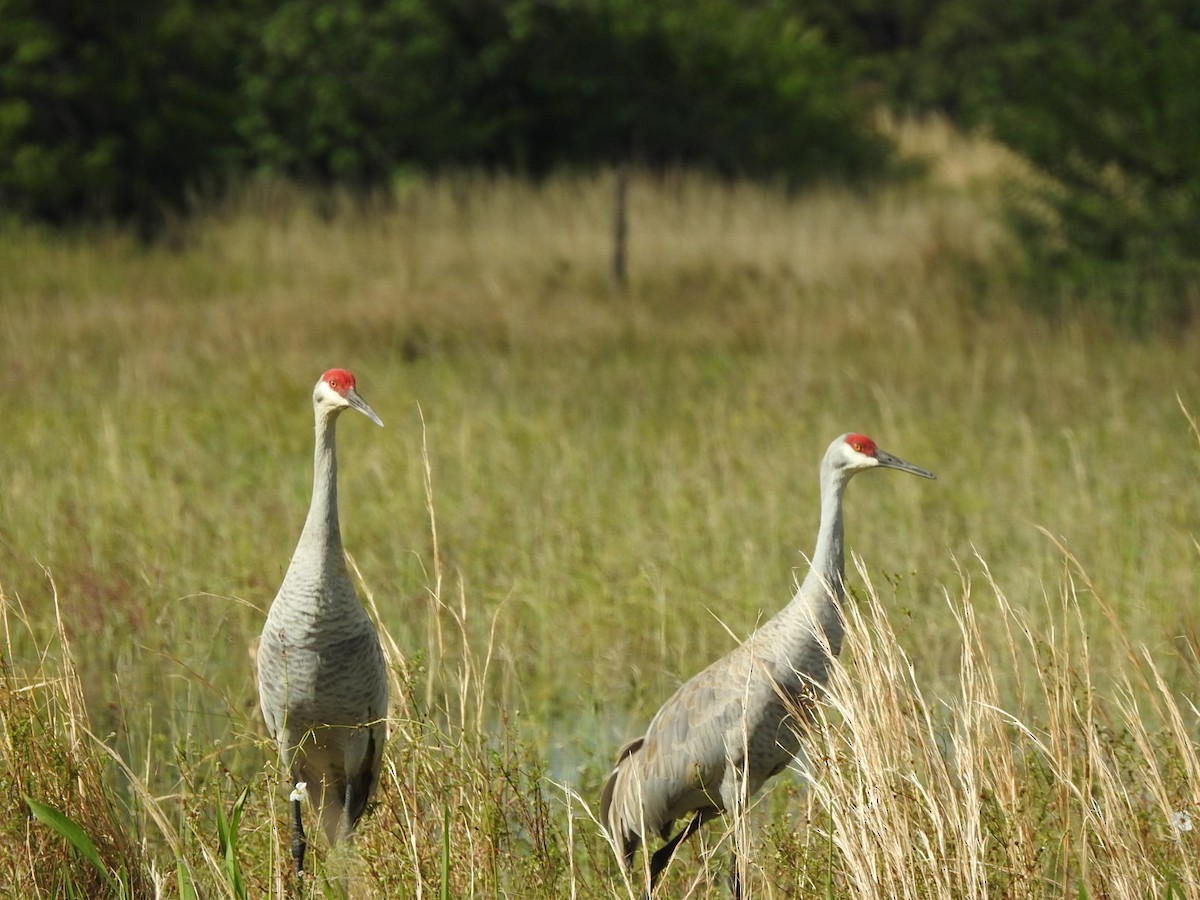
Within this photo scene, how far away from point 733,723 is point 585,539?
2.45 metres

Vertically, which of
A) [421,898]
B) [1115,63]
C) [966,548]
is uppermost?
[1115,63]

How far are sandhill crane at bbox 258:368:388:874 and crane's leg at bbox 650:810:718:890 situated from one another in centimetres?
75

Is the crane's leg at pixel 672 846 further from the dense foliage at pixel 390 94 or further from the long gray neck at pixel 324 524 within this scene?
the dense foliage at pixel 390 94

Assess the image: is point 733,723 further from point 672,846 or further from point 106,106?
point 106,106

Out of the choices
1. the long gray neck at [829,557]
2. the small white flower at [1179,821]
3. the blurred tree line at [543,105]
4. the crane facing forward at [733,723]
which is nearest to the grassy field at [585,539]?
the small white flower at [1179,821]

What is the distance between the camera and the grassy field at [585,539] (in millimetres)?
3137

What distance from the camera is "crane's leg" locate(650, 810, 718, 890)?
3932 millimetres

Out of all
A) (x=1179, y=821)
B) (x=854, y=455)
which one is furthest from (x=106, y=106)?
(x=1179, y=821)

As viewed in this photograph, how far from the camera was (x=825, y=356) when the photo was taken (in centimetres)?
984

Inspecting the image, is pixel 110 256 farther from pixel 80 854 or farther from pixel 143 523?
pixel 80 854

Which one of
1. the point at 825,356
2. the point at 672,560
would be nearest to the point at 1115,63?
the point at 825,356

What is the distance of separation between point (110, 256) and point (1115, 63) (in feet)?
27.2

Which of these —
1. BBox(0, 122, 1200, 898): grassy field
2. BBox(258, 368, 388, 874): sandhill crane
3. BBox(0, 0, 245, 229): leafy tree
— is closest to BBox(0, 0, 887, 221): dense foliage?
BBox(0, 0, 245, 229): leafy tree

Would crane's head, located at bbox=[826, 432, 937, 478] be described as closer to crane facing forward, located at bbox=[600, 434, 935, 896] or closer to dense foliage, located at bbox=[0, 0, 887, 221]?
crane facing forward, located at bbox=[600, 434, 935, 896]
